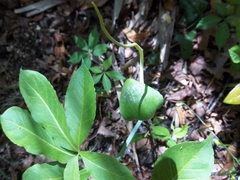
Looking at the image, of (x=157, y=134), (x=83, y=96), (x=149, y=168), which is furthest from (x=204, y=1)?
(x=83, y=96)

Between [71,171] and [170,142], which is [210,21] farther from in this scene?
[71,171]

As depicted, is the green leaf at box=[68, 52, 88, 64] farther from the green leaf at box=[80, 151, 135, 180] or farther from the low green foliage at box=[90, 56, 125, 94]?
the green leaf at box=[80, 151, 135, 180]

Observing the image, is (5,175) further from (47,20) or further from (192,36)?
(192,36)

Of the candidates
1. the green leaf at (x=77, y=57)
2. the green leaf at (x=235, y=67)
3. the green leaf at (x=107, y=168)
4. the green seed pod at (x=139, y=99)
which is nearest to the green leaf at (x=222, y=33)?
the green leaf at (x=235, y=67)

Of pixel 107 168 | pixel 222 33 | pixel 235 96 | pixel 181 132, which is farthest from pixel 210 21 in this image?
pixel 107 168

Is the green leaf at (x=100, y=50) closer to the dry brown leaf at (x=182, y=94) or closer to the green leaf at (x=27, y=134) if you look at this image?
the dry brown leaf at (x=182, y=94)

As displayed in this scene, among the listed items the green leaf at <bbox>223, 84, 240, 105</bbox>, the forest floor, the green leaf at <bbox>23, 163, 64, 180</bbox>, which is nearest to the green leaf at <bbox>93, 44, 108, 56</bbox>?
the forest floor
